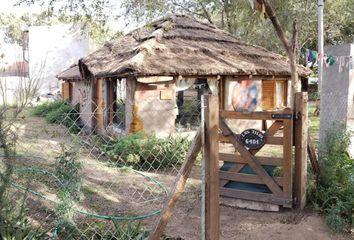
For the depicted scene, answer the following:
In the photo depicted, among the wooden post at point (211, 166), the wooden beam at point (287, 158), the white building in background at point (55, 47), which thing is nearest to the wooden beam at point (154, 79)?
the wooden beam at point (287, 158)

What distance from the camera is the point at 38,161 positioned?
305 inches

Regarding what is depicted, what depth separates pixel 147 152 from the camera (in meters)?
8.88

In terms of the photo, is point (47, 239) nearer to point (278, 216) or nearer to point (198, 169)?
point (278, 216)

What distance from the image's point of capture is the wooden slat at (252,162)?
555cm

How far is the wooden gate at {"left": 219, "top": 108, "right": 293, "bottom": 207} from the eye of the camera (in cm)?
548

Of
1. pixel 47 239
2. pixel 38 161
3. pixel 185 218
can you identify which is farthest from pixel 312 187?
pixel 38 161

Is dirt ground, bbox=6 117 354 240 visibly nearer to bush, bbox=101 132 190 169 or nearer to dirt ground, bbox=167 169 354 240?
dirt ground, bbox=167 169 354 240

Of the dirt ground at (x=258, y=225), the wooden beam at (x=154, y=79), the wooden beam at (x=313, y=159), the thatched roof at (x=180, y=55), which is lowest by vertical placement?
the dirt ground at (x=258, y=225)

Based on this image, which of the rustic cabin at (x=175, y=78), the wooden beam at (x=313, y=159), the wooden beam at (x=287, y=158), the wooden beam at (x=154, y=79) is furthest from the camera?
the rustic cabin at (x=175, y=78)

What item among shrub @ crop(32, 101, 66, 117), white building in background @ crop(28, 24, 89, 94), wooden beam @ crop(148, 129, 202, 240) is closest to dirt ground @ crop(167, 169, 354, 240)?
wooden beam @ crop(148, 129, 202, 240)

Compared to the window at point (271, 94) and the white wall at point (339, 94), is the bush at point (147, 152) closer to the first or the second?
the white wall at point (339, 94)

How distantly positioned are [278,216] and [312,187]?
74 cm

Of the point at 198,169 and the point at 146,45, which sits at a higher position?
the point at 146,45

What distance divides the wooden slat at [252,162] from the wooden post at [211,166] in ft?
8.55
